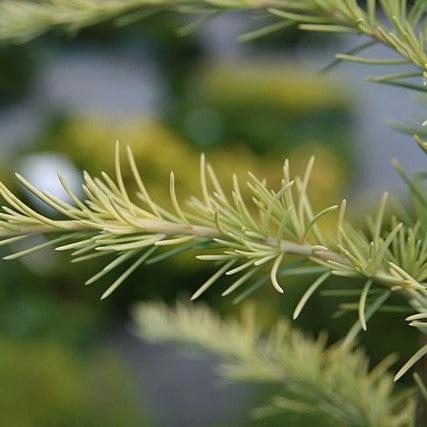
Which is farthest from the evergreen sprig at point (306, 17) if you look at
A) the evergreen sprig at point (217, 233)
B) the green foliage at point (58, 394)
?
the green foliage at point (58, 394)

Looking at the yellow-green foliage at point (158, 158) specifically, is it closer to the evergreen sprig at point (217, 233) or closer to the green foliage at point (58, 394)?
the green foliage at point (58, 394)

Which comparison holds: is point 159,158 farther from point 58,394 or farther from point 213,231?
point 213,231

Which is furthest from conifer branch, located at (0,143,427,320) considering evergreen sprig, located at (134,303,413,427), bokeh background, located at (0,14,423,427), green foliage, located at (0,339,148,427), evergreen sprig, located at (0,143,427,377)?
green foliage, located at (0,339,148,427)

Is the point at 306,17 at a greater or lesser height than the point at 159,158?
lesser

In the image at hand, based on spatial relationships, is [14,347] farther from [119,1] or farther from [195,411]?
[119,1]

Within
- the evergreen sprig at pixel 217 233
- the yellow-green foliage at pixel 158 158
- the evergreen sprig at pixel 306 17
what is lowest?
the evergreen sprig at pixel 217 233

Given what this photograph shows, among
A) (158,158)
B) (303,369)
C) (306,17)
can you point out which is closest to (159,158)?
(158,158)

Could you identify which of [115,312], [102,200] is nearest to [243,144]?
[115,312]
